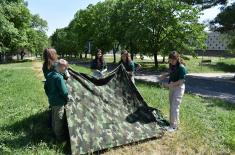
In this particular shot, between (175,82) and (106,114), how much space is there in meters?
1.91

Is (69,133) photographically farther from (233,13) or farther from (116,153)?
(233,13)

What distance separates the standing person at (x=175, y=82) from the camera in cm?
1024

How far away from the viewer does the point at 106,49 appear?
214ft

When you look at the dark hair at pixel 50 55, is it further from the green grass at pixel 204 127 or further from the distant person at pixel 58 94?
the green grass at pixel 204 127

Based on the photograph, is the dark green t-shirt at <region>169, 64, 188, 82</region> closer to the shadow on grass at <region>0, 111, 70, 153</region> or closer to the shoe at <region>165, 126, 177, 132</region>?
the shoe at <region>165, 126, 177, 132</region>

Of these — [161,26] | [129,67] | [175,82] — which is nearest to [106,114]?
[175,82]

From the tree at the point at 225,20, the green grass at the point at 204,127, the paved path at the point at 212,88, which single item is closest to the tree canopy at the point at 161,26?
the tree at the point at 225,20

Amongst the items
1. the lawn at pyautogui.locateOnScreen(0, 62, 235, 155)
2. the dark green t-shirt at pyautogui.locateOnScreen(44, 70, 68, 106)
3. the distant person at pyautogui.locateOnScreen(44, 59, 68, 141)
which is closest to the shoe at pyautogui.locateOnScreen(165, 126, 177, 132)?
the lawn at pyautogui.locateOnScreen(0, 62, 235, 155)

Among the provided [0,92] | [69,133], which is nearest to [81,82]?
[69,133]

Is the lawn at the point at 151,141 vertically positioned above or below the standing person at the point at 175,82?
below

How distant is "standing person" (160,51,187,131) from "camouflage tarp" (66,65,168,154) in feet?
1.19

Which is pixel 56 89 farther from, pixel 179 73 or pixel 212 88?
pixel 212 88

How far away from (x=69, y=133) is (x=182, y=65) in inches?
132

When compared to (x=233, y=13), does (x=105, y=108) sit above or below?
below
